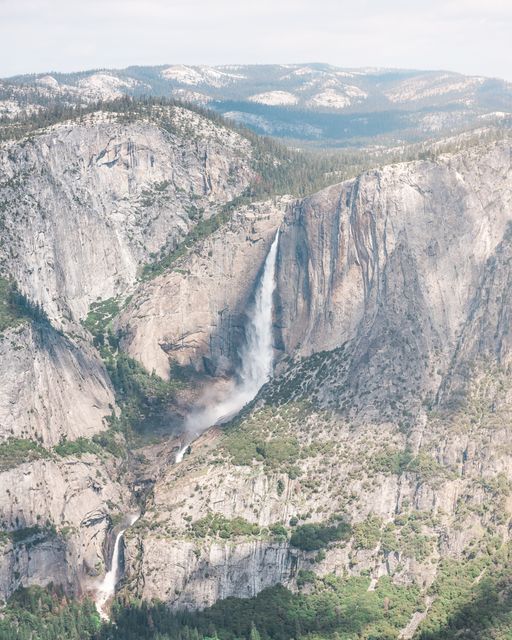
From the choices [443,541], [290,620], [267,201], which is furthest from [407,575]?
[267,201]

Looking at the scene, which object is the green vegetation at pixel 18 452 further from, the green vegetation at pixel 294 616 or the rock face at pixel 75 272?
the green vegetation at pixel 294 616

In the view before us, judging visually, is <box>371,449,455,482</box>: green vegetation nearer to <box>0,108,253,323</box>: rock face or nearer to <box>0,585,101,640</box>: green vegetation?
<box>0,585,101,640</box>: green vegetation

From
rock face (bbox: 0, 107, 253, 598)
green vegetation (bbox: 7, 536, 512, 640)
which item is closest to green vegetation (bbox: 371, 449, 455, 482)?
green vegetation (bbox: 7, 536, 512, 640)

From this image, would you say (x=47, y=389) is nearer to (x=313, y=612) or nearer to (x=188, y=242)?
(x=188, y=242)

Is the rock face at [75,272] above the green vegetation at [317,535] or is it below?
above

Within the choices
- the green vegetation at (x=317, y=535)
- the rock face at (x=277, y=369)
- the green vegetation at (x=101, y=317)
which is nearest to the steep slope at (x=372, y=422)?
the green vegetation at (x=317, y=535)

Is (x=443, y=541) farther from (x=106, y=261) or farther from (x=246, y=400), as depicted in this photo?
(x=106, y=261)
